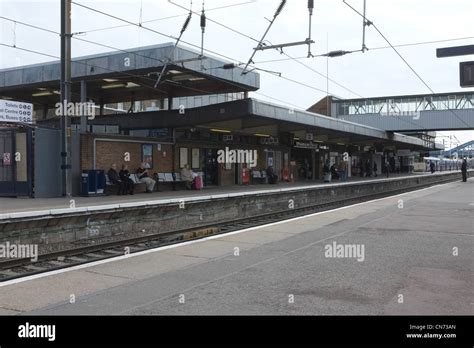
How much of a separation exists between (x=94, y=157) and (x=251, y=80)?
9961 mm

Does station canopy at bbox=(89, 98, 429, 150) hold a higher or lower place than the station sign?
higher

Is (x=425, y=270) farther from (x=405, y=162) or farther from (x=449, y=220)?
(x=405, y=162)

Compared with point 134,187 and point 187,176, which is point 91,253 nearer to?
point 134,187

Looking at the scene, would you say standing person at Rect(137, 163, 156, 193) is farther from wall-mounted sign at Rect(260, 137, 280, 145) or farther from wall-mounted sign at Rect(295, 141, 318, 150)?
wall-mounted sign at Rect(295, 141, 318, 150)

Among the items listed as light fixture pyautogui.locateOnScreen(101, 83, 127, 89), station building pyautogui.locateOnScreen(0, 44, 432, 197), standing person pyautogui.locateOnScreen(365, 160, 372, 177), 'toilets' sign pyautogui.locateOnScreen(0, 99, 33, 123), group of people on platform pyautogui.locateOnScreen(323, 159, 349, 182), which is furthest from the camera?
standing person pyautogui.locateOnScreen(365, 160, 372, 177)

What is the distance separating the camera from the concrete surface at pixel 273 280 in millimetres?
6074

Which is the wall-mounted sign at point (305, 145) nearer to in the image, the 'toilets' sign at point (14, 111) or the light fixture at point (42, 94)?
the light fixture at point (42, 94)

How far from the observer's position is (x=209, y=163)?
1093 inches

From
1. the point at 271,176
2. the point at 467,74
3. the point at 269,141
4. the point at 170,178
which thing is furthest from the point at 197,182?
the point at 467,74

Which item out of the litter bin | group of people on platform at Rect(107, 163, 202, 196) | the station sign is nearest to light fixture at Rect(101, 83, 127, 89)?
group of people on platform at Rect(107, 163, 202, 196)

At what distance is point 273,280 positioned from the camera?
7465 millimetres

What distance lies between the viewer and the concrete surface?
6074 mm

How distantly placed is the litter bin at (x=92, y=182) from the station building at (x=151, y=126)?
0.64 meters

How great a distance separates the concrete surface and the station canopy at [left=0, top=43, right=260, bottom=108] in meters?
11.3
